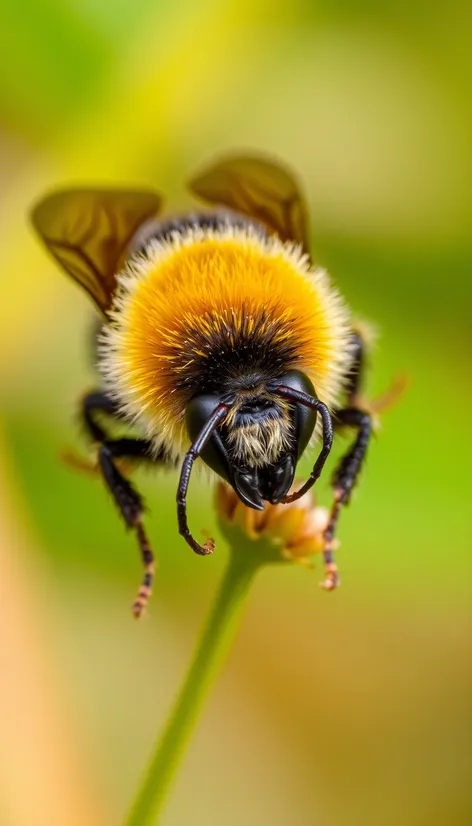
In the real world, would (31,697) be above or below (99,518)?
below

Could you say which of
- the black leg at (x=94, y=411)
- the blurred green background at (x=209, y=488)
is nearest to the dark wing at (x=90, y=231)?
the black leg at (x=94, y=411)

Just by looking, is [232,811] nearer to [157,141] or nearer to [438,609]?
[438,609]

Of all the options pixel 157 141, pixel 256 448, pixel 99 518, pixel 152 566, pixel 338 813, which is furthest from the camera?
pixel 157 141

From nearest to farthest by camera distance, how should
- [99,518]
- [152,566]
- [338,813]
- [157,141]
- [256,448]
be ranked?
1. [256,448]
2. [152,566]
3. [338,813]
4. [99,518]
5. [157,141]

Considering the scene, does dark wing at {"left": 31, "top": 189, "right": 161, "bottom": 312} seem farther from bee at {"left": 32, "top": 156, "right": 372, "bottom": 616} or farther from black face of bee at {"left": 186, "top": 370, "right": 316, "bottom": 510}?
black face of bee at {"left": 186, "top": 370, "right": 316, "bottom": 510}

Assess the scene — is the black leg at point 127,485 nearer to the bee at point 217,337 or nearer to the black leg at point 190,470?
the bee at point 217,337

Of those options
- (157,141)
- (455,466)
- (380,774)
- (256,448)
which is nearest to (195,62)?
(157,141)

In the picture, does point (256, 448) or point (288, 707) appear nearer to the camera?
point (256, 448)
